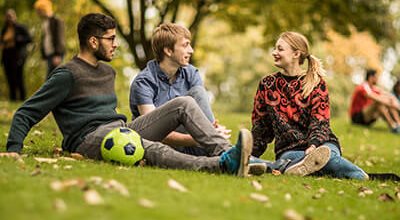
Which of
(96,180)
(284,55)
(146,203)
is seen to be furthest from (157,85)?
(146,203)

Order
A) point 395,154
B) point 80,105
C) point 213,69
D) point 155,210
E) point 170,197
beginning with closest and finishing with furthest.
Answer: point 155,210
point 170,197
point 80,105
point 395,154
point 213,69

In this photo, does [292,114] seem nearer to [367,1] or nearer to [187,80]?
[187,80]

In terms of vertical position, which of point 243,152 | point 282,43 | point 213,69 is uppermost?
point 282,43

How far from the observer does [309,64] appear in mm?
6656

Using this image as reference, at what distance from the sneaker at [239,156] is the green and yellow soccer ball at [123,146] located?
2.44 ft

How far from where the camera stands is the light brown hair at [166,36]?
20.7 ft

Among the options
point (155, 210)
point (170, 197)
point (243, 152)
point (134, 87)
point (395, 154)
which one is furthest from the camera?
point (395, 154)

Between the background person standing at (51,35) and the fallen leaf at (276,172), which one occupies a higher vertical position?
the background person standing at (51,35)

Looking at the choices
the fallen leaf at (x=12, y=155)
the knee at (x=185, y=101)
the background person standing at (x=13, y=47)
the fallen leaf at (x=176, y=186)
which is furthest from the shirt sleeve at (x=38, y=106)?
the background person standing at (x=13, y=47)

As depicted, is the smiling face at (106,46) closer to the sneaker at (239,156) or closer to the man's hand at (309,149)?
the sneaker at (239,156)

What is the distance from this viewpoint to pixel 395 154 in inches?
433

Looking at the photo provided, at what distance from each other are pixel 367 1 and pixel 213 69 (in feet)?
84.0

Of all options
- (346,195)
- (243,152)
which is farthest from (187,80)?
(346,195)

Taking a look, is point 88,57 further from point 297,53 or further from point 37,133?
point 37,133
